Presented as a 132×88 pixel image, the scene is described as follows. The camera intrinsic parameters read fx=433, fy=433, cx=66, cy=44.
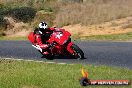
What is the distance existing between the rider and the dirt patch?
12797 millimetres

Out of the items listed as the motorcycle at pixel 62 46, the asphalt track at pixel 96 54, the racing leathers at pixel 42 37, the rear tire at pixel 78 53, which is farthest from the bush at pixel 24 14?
the rear tire at pixel 78 53

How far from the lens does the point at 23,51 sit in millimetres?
20656

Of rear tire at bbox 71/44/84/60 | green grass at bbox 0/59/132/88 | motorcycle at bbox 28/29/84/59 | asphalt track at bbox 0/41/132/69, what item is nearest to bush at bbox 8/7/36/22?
asphalt track at bbox 0/41/132/69

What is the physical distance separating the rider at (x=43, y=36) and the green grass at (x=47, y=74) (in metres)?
2.24

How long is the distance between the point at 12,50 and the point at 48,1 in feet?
82.5

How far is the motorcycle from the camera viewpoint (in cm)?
1730

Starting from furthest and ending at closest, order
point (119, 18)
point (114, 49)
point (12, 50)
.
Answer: point (119, 18) < point (12, 50) < point (114, 49)

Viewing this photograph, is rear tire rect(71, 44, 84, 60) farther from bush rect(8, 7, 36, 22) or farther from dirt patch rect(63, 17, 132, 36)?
bush rect(8, 7, 36, 22)

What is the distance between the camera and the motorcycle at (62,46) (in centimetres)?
1730

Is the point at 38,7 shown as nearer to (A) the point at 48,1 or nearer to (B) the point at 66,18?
(A) the point at 48,1

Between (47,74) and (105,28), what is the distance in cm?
1945

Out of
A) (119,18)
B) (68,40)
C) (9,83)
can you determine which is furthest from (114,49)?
(119,18)

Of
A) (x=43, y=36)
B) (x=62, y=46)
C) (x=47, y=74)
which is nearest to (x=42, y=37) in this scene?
(x=43, y=36)

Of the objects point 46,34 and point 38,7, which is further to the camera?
point 38,7
